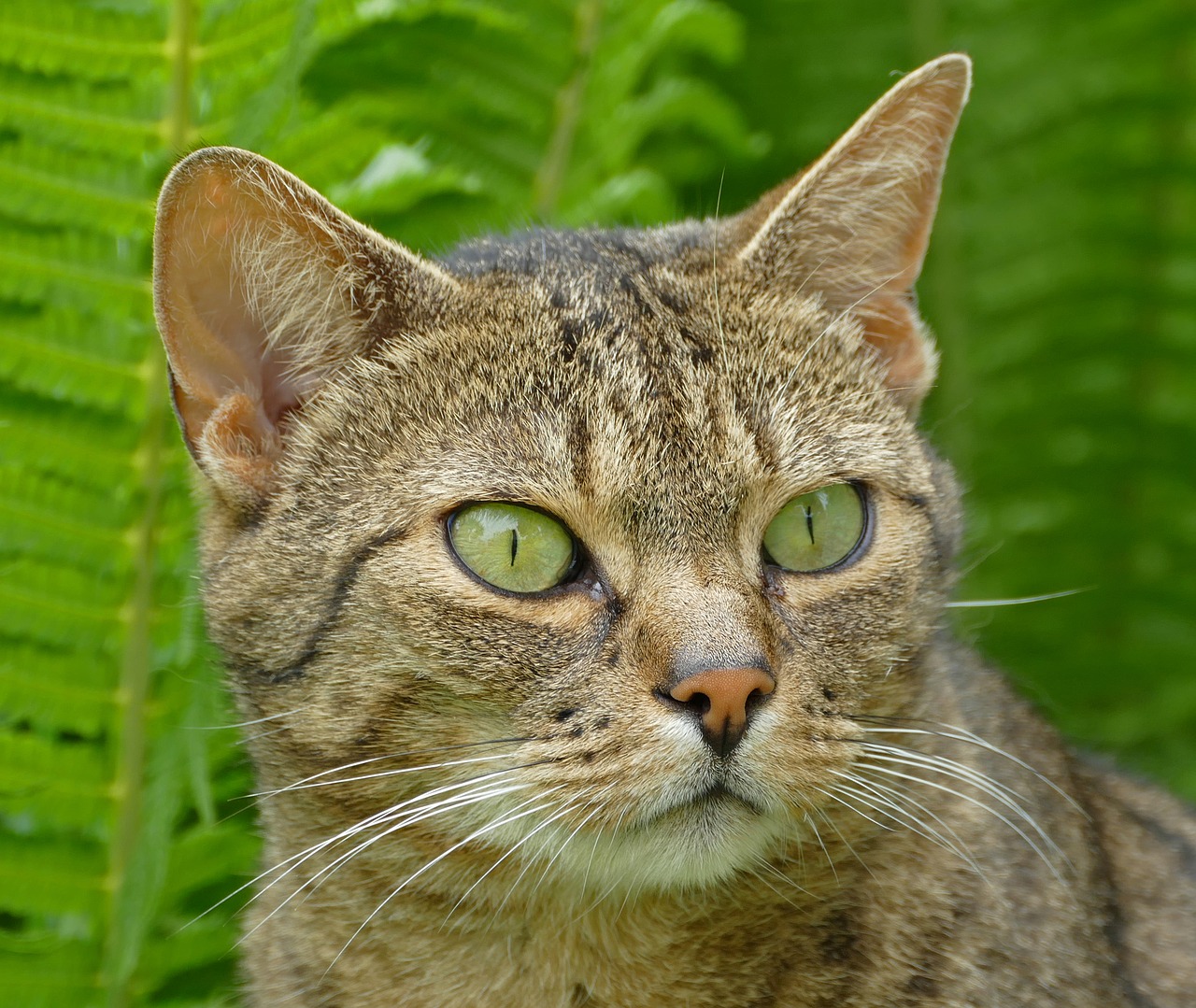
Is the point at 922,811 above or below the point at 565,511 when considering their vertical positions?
below

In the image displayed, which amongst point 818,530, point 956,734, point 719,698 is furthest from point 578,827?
point 956,734

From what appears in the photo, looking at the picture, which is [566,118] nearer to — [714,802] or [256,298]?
[256,298]

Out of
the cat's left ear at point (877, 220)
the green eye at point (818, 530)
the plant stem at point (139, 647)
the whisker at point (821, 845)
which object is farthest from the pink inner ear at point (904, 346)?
the plant stem at point (139, 647)

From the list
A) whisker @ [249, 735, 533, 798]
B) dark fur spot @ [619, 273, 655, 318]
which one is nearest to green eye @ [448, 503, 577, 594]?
whisker @ [249, 735, 533, 798]

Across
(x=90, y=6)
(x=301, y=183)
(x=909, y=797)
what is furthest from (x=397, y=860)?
(x=90, y=6)

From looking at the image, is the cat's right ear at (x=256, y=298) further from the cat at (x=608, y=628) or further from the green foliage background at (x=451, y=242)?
the green foliage background at (x=451, y=242)

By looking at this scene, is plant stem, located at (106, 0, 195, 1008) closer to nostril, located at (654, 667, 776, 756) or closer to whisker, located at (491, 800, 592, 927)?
whisker, located at (491, 800, 592, 927)
